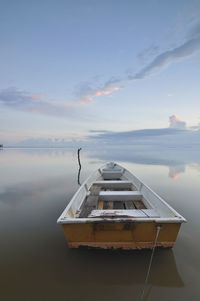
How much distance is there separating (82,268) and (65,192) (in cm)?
558

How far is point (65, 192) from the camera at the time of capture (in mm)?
8352

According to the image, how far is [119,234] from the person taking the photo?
304 cm

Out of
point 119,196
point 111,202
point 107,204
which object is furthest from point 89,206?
point 119,196

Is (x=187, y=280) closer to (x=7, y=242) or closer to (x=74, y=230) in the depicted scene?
(x=74, y=230)

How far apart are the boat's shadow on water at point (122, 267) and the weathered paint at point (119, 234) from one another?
0.99 ft

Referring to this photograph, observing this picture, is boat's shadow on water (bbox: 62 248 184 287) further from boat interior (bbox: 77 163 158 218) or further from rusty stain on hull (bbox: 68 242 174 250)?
boat interior (bbox: 77 163 158 218)

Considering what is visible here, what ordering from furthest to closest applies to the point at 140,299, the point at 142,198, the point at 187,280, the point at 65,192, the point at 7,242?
1. the point at 65,192
2. the point at 142,198
3. the point at 7,242
4. the point at 187,280
5. the point at 140,299

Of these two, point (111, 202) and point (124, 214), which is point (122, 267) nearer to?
point (124, 214)

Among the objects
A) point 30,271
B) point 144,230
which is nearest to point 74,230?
point 30,271

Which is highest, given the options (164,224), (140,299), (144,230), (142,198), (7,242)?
(164,224)

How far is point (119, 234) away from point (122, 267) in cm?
69

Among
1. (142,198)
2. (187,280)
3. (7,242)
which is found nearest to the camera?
(187,280)

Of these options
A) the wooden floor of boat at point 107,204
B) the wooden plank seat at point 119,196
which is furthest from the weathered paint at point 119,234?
the wooden plank seat at point 119,196

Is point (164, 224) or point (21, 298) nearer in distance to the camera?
point (21, 298)
